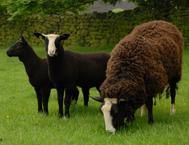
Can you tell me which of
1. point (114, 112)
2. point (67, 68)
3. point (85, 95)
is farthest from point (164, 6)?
point (114, 112)

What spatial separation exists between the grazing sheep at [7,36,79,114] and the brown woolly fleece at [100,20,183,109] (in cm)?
202

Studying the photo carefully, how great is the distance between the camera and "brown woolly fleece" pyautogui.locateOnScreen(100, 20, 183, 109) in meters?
10.4

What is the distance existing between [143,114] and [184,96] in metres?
3.22

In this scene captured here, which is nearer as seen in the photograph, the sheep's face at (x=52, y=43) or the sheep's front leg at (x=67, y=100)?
the sheep's face at (x=52, y=43)

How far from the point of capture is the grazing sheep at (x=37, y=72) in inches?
495

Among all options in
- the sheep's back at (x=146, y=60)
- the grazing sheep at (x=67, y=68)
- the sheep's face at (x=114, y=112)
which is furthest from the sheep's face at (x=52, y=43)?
the sheep's face at (x=114, y=112)

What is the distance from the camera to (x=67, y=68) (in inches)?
475

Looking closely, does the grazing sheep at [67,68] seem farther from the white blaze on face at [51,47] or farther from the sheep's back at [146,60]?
the sheep's back at [146,60]

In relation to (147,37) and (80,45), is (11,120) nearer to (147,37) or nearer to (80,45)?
(147,37)

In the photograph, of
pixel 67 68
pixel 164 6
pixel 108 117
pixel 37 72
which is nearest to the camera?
pixel 108 117

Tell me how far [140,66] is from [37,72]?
9.58 feet

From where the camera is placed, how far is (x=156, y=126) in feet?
34.8

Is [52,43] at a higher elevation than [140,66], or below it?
higher

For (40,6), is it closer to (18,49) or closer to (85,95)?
(85,95)
